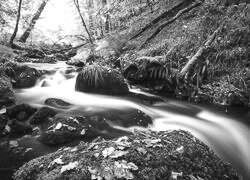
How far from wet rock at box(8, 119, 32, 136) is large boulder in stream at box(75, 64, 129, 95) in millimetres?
2961

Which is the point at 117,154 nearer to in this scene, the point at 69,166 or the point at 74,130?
the point at 69,166

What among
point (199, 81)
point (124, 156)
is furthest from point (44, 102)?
point (124, 156)

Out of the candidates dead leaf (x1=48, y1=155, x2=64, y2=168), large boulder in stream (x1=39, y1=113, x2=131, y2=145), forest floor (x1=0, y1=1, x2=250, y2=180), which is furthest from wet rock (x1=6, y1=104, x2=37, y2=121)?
dead leaf (x1=48, y1=155, x2=64, y2=168)

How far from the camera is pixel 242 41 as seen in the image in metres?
6.49

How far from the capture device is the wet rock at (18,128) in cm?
476

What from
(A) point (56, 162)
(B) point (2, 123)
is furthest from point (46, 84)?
(A) point (56, 162)

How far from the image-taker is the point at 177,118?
5891 millimetres

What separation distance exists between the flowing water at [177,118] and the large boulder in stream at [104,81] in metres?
0.28

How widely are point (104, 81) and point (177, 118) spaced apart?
106 inches

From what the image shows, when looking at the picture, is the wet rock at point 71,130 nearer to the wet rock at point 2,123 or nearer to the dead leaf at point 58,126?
the dead leaf at point 58,126

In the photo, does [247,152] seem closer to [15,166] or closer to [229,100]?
[229,100]

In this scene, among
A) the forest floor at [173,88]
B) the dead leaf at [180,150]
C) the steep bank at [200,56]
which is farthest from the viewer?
the steep bank at [200,56]

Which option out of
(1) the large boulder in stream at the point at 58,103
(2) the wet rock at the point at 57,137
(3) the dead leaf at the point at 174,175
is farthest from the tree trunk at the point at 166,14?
(3) the dead leaf at the point at 174,175

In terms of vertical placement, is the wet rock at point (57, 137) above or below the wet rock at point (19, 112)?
below
